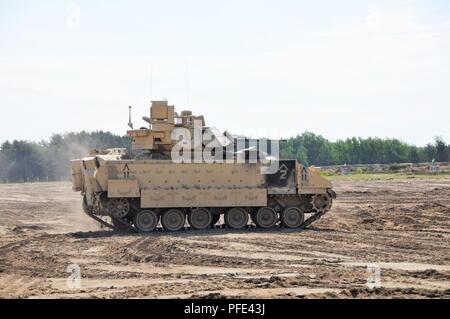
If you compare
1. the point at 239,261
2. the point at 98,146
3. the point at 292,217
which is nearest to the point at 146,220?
the point at 292,217

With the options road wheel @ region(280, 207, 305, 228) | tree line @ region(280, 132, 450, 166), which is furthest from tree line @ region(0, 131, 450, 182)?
road wheel @ region(280, 207, 305, 228)

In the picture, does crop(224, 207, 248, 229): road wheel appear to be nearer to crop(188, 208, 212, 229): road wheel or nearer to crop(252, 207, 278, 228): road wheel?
crop(252, 207, 278, 228): road wheel

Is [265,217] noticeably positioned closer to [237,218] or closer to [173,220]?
[237,218]

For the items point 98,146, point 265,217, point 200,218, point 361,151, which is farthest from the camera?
point 361,151

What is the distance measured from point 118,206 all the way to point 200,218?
2510 millimetres

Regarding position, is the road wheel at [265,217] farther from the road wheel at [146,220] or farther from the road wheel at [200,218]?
the road wheel at [146,220]

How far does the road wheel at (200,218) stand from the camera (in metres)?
27.3

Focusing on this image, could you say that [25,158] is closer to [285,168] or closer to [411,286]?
[285,168]

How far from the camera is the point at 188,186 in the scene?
2719cm

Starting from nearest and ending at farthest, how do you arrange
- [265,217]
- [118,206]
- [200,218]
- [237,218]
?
[118,206], [200,218], [237,218], [265,217]

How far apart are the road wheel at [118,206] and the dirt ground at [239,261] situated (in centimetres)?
88

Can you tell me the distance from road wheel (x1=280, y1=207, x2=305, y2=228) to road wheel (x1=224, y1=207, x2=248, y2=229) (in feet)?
4.04

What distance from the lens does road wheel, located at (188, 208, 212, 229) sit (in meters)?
27.3

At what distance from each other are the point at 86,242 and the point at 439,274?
10896 mm
